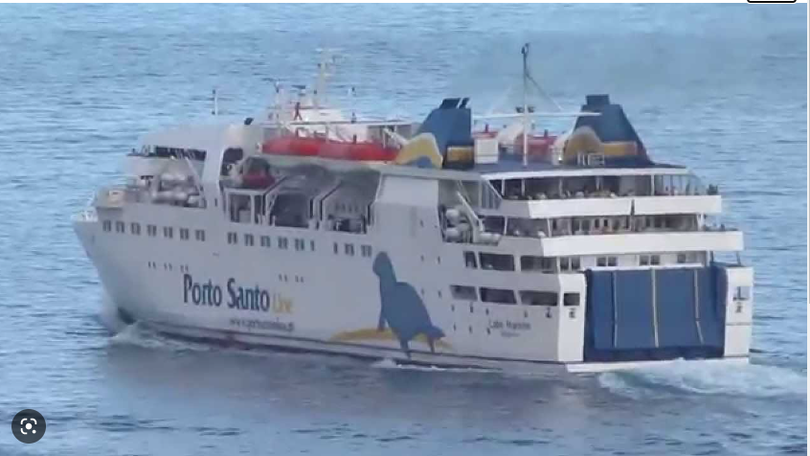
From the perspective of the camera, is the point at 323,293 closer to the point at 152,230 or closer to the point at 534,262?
the point at 534,262

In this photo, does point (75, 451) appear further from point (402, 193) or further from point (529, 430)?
point (402, 193)

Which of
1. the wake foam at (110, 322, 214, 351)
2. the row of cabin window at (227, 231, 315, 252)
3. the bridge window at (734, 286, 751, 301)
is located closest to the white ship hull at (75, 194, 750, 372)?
the row of cabin window at (227, 231, 315, 252)

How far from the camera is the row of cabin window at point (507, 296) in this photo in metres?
44.6

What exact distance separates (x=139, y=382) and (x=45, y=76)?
49198 millimetres

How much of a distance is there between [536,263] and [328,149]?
464 cm

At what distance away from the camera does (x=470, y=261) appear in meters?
45.3

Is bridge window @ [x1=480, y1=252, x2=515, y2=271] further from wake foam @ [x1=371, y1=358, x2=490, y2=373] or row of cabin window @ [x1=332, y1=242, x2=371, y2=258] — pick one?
row of cabin window @ [x1=332, y1=242, x2=371, y2=258]

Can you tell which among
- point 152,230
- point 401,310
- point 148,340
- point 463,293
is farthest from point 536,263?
point 152,230

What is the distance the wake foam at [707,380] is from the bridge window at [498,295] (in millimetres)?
1393

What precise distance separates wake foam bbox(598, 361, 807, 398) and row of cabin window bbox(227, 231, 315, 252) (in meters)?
4.89

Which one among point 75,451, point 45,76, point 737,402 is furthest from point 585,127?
point 45,76

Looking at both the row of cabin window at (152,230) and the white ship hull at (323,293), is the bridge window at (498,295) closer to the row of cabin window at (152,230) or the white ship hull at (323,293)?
the white ship hull at (323,293)

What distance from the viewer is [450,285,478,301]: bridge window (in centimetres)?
4525

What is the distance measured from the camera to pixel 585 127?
4719 cm
